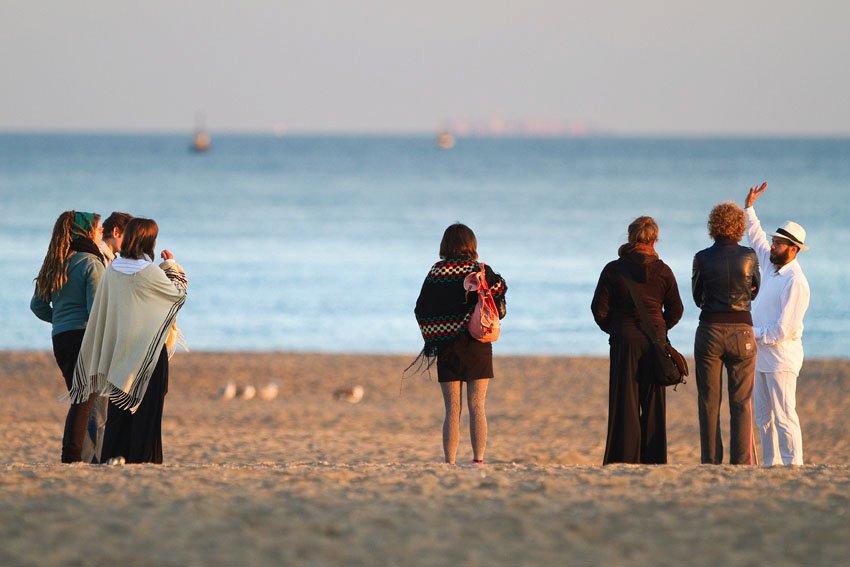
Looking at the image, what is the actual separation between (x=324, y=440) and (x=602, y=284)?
15.9 feet

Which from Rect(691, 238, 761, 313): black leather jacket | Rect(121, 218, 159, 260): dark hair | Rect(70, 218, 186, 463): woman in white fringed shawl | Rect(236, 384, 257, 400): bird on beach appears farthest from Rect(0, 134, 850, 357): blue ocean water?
Rect(121, 218, 159, 260): dark hair

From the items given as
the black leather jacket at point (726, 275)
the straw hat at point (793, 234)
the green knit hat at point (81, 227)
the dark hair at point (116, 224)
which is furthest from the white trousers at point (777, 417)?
the green knit hat at point (81, 227)

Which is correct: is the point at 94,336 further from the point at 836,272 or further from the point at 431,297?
the point at 836,272

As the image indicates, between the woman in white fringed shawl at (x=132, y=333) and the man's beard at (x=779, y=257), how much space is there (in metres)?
3.54

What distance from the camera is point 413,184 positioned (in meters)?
→ 79.2

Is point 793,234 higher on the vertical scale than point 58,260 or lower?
higher

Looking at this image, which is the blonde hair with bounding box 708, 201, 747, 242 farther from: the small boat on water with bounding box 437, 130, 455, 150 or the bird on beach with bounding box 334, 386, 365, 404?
the small boat on water with bounding box 437, 130, 455, 150

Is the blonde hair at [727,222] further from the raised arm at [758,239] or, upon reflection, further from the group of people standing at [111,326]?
the group of people standing at [111,326]

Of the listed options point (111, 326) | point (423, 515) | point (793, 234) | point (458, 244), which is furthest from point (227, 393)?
point (423, 515)

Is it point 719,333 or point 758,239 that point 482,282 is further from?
point 758,239

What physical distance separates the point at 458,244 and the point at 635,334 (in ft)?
3.80

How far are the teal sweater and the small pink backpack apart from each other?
2165 millimetres

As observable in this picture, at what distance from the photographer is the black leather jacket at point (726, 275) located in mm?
6895

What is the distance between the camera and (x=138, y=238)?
6617 mm
